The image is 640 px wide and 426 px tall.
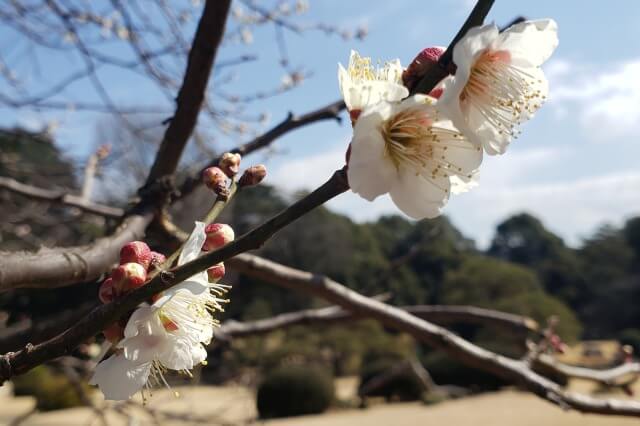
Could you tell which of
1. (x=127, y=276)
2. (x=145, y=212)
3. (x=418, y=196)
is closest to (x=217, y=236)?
(x=127, y=276)

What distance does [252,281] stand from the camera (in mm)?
18797

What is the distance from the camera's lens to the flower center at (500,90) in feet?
2.08

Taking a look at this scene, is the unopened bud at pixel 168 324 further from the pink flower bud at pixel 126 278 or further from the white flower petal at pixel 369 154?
the white flower petal at pixel 369 154

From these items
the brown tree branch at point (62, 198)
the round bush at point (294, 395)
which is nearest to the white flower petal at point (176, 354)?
the brown tree branch at point (62, 198)

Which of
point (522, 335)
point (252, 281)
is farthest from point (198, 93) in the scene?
point (252, 281)

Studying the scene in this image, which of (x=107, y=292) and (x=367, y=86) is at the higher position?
(x=367, y=86)

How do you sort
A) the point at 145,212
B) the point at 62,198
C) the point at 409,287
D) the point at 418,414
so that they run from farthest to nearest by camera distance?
the point at 409,287
the point at 418,414
the point at 62,198
the point at 145,212

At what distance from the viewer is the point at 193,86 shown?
4.99ft

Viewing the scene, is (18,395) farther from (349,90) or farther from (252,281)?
(349,90)

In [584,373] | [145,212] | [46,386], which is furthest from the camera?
[46,386]

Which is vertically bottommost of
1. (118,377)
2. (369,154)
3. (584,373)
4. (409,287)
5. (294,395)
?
(118,377)

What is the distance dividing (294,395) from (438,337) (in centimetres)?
975

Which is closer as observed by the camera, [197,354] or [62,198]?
[197,354]

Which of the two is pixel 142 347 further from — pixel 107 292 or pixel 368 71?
pixel 368 71
